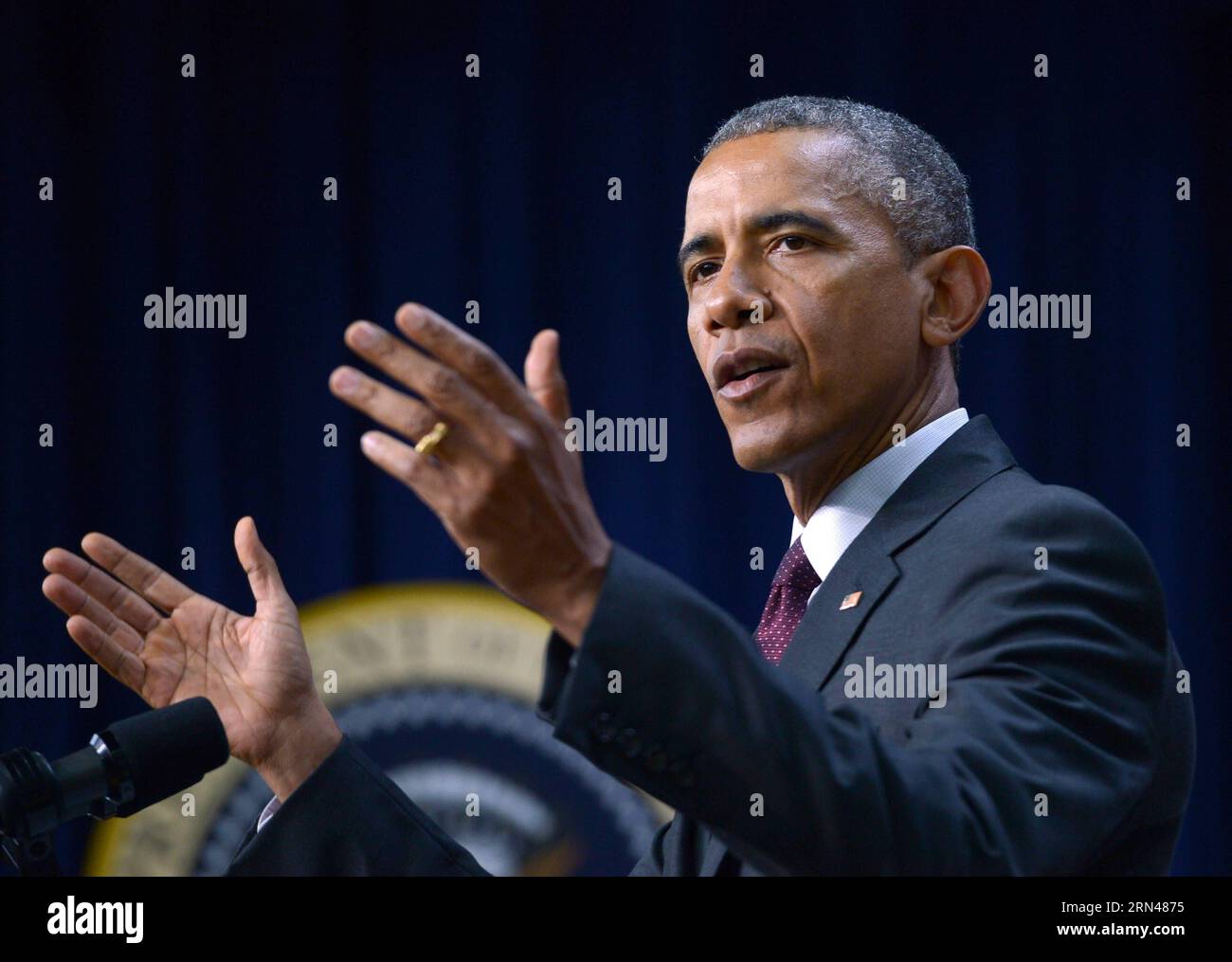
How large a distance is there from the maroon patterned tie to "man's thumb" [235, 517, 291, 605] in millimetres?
487

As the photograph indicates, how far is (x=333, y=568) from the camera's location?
2.78 m

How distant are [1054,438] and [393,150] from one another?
1441 millimetres

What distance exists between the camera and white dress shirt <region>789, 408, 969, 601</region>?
4.69 feet

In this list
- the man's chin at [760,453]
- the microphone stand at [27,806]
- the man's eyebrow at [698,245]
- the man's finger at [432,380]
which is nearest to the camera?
the man's finger at [432,380]

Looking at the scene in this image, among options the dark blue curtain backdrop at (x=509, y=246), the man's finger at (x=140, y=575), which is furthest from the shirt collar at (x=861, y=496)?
the dark blue curtain backdrop at (x=509, y=246)

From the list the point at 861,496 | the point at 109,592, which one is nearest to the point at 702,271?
the point at 861,496

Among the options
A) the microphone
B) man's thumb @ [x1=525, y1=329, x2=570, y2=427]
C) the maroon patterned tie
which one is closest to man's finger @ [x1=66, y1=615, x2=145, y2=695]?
the microphone

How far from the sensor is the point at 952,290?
1.64 m

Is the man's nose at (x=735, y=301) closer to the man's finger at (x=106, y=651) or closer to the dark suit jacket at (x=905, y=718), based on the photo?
the dark suit jacket at (x=905, y=718)

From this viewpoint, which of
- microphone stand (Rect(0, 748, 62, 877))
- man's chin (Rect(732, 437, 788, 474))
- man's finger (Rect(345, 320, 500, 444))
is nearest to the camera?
man's finger (Rect(345, 320, 500, 444))

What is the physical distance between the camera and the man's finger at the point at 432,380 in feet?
2.49

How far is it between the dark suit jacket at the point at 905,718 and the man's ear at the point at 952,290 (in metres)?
0.21

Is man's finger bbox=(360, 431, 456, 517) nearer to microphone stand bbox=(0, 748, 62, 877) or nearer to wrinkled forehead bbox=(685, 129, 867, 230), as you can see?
microphone stand bbox=(0, 748, 62, 877)

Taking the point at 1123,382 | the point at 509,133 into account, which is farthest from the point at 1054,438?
the point at 509,133
